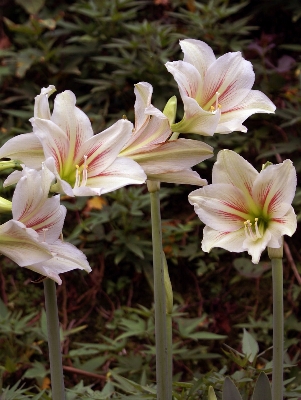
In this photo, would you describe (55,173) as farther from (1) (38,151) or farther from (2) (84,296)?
(2) (84,296)

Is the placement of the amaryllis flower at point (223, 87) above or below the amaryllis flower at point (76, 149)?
above

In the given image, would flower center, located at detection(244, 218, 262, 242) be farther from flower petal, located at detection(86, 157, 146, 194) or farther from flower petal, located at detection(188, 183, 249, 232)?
flower petal, located at detection(86, 157, 146, 194)

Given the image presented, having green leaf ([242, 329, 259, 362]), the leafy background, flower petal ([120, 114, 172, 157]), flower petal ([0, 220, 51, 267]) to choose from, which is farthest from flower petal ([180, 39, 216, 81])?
the leafy background

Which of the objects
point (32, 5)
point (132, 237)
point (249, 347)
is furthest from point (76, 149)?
point (32, 5)

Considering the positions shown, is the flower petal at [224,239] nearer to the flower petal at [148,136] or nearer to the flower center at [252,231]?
the flower center at [252,231]

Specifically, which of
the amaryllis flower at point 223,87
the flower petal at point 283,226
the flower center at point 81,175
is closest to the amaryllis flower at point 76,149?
the flower center at point 81,175

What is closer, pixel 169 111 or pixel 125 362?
pixel 169 111

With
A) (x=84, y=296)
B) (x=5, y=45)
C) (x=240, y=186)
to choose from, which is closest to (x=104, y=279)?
(x=84, y=296)
